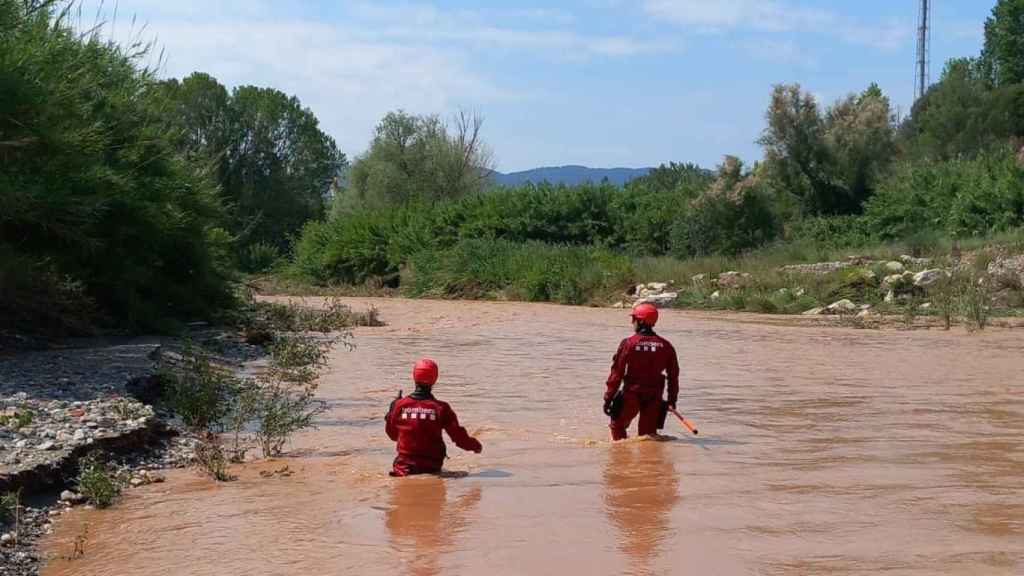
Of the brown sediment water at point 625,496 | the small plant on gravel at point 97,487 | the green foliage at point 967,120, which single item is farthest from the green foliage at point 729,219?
the small plant on gravel at point 97,487

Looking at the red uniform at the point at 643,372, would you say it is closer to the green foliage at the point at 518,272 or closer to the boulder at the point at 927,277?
the boulder at the point at 927,277

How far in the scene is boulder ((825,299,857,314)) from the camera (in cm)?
3112

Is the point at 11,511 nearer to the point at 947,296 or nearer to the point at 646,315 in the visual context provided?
the point at 646,315

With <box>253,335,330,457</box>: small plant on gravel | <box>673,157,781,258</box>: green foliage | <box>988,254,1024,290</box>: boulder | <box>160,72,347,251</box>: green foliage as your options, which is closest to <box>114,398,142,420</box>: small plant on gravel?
<box>253,335,330,457</box>: small plant on gravel

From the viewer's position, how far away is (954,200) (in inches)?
1549

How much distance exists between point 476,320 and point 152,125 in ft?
37.5

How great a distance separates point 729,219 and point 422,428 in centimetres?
3472

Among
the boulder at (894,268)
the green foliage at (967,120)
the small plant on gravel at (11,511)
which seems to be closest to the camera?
the small plant on gravel at (11,511)

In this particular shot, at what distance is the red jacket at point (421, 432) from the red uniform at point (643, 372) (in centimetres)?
200

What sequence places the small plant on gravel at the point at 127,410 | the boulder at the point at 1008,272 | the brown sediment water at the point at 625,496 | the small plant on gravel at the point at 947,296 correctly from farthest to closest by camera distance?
the boulder at the point at 1008,272, the small plant on gravel at the point at 947,296, the small plant on gravel at the point at 127,410, the brown sediment water at the point at 625,496

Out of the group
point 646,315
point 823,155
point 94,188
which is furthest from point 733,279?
point 646,315

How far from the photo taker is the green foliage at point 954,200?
37531 millimetres

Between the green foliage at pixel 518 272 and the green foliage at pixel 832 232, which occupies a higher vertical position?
the green foliage at pixel 832 232

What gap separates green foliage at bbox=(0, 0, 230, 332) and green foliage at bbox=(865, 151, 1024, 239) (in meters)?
23.6
